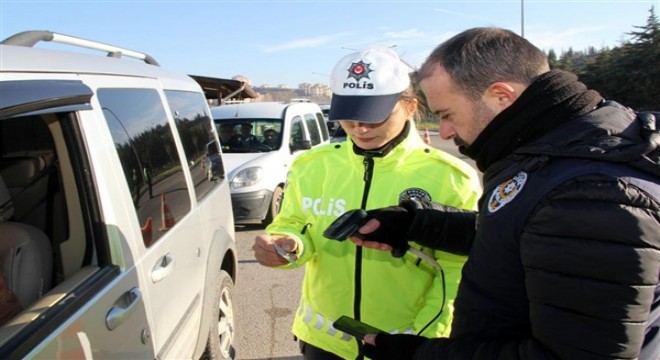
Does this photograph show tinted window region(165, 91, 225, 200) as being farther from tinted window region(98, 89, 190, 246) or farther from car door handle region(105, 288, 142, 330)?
car door handle region(105, 288, 142, 330)

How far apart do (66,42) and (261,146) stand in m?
5.27

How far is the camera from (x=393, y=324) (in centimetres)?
175

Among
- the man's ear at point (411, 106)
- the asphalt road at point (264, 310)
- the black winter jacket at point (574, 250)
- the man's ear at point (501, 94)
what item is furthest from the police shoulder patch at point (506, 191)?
the asphalt road at point (264, 310)

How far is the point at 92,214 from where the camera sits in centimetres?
173

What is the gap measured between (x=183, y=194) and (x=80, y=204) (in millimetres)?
868

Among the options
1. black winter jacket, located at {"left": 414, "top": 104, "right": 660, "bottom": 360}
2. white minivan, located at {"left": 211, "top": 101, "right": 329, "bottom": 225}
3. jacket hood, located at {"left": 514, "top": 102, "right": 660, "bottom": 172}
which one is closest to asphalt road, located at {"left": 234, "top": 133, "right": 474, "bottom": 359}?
white minivan, located at {"left": 211, "top": 101, "right": 329, "bottom": 225}

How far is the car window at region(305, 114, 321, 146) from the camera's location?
8312 mm

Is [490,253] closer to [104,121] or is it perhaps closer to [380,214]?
[380,214]

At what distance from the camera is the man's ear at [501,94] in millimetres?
1090

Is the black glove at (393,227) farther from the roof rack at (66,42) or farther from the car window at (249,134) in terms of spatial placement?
the car window at (249,134)

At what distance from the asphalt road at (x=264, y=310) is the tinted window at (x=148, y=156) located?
4.17 feet

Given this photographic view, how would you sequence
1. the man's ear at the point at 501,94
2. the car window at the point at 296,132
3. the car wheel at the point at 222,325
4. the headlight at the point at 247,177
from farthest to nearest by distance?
the car window at the point at 296,132, the headlight at the point at 247,177, the car wheel at the point at 222,325, the man's ear at the point at 501,94

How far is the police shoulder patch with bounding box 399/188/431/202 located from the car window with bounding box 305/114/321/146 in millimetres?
6463

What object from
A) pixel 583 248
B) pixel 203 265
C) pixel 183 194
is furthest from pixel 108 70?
pixel 583 248
